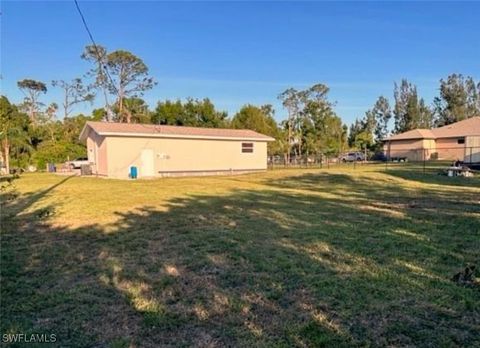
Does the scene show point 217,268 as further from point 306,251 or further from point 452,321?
point 452,321

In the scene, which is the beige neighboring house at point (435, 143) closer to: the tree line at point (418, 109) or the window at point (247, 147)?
the tree line at point (418, 109)

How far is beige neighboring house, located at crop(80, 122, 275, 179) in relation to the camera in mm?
20953

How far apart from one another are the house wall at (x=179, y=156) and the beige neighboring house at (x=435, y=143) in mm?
20409

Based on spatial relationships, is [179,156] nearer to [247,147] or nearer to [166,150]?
[166,150]

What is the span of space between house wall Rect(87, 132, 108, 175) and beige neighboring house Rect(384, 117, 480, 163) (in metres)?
29.3

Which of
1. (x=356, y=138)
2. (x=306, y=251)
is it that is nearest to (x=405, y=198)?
(x=306, y=251)

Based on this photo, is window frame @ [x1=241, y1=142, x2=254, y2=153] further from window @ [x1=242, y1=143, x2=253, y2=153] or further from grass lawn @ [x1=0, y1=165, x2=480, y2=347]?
grass lawn @ [x1=0, y1=165, x2=480, y2=347]

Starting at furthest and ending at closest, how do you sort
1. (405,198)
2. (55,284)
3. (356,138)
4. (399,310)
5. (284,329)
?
(356,138) → (405,198) → (55,284) → (399,310) → (284,329)

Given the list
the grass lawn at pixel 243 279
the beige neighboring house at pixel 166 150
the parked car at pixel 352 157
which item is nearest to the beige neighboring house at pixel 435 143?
the parked car at pixel 352 157

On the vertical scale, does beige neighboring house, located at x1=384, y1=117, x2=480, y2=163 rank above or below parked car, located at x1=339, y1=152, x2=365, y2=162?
above

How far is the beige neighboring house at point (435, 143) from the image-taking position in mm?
36875

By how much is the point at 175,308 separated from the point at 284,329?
1.01 meters

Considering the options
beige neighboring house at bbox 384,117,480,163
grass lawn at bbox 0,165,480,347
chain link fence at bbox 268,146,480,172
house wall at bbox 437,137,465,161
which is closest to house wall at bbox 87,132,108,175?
grass lawn at bbox 0,165,480,347

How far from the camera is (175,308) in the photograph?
334 cm
